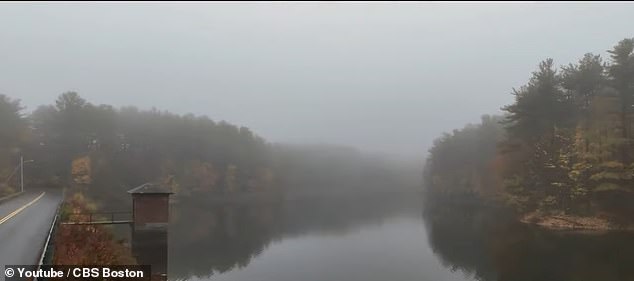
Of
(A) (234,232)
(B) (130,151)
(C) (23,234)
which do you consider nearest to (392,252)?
(A) (234,232)

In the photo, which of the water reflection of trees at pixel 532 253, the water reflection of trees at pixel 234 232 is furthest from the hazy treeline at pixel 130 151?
the water reflection of trees at pixel 532 253

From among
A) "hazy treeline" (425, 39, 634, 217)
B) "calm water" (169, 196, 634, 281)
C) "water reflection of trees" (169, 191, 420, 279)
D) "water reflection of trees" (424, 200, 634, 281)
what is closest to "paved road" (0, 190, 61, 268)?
"water reflection of trees" (169, 191, 420, 279)

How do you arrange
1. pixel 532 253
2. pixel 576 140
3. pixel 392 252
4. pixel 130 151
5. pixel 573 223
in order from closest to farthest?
pixel 532 253, pixel 392 252, pixel 573 223, pixel 576 140, pixel 130 151

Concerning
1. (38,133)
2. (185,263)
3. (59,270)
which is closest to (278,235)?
(185,263)

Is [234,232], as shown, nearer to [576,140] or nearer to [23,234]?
[23,234]

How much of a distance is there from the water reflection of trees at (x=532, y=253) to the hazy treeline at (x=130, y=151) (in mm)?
67008

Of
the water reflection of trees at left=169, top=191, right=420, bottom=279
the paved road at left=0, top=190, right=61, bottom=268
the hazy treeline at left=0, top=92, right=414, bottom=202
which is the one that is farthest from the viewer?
the hazy treeline at left=0, top=92, right=414, bottom=202

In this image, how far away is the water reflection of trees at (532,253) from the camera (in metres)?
32.4

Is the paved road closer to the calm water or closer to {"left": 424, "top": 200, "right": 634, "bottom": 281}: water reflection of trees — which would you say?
the calm water

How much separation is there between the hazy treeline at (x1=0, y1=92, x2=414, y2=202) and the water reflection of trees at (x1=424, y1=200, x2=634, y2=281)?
6701 cm

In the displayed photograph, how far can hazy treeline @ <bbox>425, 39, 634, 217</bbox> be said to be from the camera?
5372cm

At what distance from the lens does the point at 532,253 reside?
39.4 metres

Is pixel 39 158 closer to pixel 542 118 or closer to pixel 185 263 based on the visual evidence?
pixel 185 263

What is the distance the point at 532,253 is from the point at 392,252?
467 inches
